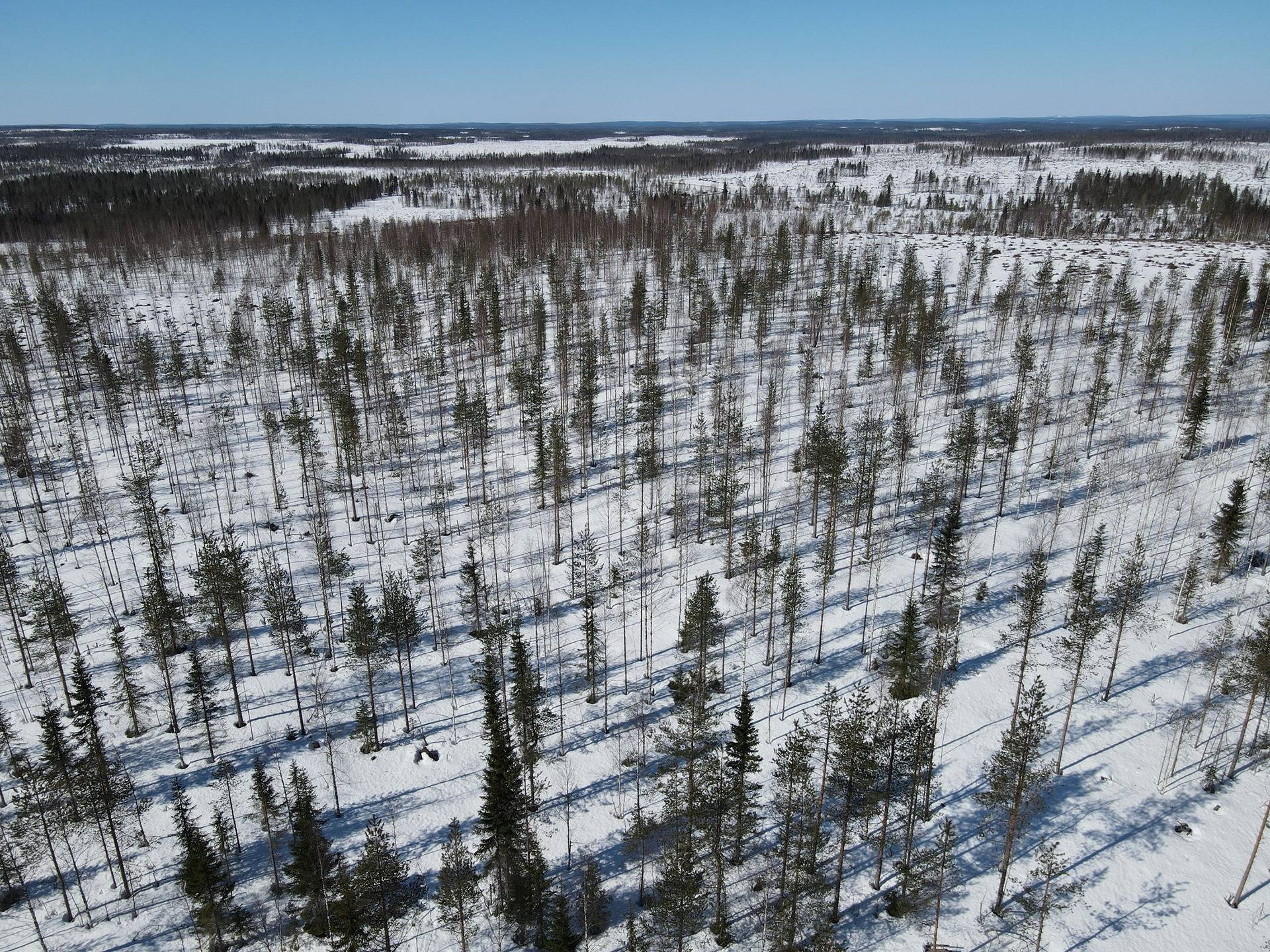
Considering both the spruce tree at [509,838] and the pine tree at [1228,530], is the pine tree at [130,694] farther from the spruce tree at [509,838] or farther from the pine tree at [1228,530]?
the pine tree at [1228,530]

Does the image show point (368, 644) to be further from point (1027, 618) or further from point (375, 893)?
point (1027, 618)

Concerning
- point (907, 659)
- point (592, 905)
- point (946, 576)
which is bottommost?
point (592, 905)

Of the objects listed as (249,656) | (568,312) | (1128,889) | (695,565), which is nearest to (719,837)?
(1128,889)

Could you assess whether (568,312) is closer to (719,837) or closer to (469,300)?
(469,300)

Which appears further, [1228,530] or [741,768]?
[1228,530]

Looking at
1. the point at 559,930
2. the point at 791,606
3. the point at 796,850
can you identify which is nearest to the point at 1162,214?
the point at 791,606
